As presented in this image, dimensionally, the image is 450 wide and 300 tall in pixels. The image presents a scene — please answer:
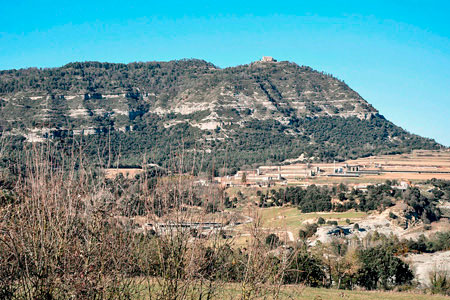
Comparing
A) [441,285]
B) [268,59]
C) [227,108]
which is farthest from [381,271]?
[268,59]

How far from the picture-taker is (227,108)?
309 feet

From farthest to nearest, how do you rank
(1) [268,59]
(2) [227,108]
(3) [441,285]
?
1. (1) [268,59]
2. (2) [227,108]
3. (3) [441,285]

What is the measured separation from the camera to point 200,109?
314 feet

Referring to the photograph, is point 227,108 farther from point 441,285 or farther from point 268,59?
point 441,285

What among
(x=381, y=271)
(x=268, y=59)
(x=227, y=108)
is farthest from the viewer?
(x=268, y=59)

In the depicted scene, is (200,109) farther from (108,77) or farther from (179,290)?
(179,290)

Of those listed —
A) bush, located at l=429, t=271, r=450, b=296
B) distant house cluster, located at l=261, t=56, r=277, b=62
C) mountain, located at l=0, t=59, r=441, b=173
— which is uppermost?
distant house cluster, located at l=261, t=56, r=277, b=62

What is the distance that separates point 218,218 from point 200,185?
Result: 55 centimetres

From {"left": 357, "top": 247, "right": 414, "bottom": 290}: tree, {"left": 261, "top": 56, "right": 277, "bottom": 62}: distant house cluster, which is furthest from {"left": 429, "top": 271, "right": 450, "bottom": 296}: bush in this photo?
{"left": 261, "top": 56, "right": 277, "bottom": 62}: distant house cluster

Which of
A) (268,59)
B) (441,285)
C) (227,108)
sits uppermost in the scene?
(268,59)

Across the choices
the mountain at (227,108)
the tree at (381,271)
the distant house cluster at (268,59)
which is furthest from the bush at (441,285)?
the distant house cluster at (268,59)

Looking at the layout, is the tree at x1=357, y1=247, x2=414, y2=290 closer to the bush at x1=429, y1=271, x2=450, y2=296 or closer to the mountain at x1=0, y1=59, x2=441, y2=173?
the bush at x1=429, y1=271, x2=450, y2=296

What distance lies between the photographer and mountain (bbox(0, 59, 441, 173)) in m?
78.7

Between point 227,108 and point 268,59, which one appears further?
point 268,59
